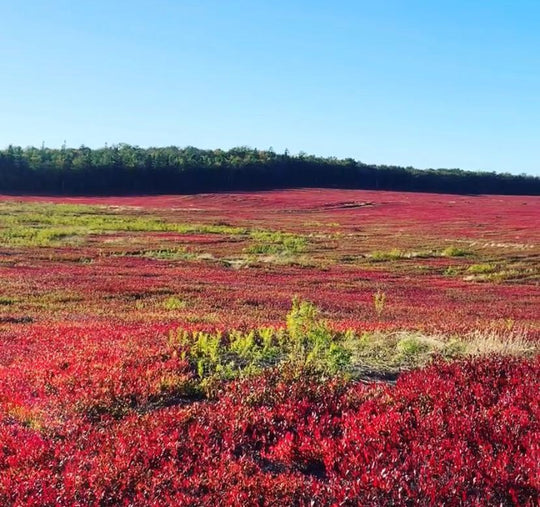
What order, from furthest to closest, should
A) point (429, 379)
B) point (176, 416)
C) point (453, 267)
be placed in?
point (453, 267) → point (429, 379) → point (176, 416)

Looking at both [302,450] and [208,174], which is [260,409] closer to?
[302,450]

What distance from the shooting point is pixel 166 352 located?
8.88 metres

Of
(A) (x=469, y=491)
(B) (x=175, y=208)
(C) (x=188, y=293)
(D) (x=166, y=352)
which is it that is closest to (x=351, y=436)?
(A) (x=469, y=491)

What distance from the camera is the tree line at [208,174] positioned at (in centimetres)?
11900

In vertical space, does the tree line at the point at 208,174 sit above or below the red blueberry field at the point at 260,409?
above

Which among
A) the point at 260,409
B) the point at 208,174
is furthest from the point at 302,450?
the point at 208,174

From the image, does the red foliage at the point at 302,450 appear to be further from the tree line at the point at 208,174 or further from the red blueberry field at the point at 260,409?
the tree line at the point at 208,174

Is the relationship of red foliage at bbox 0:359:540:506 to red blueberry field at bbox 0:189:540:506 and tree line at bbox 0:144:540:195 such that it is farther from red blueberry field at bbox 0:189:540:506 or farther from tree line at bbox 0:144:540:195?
tree line at bbox 0:144:540:195

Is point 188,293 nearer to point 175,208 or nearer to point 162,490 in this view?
point 162,490

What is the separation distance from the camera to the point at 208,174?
413ft

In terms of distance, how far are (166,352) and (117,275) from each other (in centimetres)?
1973

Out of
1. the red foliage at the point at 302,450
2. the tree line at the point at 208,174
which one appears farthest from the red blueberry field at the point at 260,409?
the tree line at the point at 208,174

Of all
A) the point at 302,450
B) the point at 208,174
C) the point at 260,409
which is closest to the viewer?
the point at 302,450

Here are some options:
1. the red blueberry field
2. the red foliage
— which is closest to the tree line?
the red blueberry field
